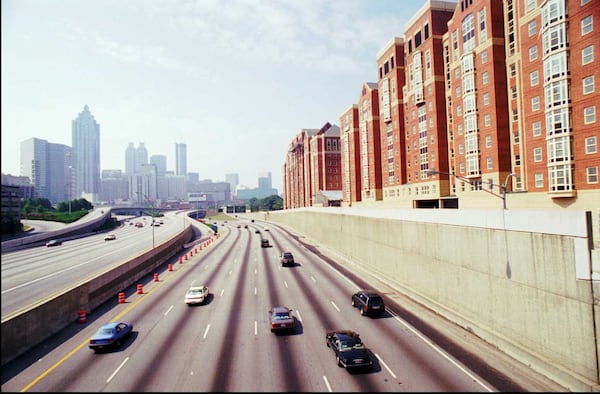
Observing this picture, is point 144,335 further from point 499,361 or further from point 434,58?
point 434,58

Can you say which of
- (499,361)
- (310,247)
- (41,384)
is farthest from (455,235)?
(310,247)

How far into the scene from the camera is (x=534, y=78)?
37.1 meters

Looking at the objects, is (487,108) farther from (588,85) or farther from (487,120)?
(588,85)

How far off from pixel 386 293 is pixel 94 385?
25.0 m

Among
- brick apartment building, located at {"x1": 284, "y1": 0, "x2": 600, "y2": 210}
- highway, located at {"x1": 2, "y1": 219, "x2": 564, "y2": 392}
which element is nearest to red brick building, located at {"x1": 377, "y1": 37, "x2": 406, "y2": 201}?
brick apartment building, located at {"x1": 284, "y1": 0, "x2": 600, "y2": 210}

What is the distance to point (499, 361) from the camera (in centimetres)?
1830

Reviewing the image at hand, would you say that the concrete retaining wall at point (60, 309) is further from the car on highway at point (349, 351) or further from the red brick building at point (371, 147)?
the red brick building at point (371, 147)

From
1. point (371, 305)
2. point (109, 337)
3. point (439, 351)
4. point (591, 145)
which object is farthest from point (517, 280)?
point (109, 337)

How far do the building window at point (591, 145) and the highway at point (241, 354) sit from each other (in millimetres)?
22363

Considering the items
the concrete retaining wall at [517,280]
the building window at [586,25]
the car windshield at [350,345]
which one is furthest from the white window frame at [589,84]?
the car windshield at [350,345]

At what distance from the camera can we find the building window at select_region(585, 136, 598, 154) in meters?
30.2

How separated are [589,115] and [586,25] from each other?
26.1ft

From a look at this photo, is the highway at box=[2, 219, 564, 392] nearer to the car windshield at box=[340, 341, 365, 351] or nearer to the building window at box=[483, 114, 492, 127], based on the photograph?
the car windshield at box=[340, 341, 365, 351]

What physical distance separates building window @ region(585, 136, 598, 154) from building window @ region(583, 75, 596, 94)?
422 cm
